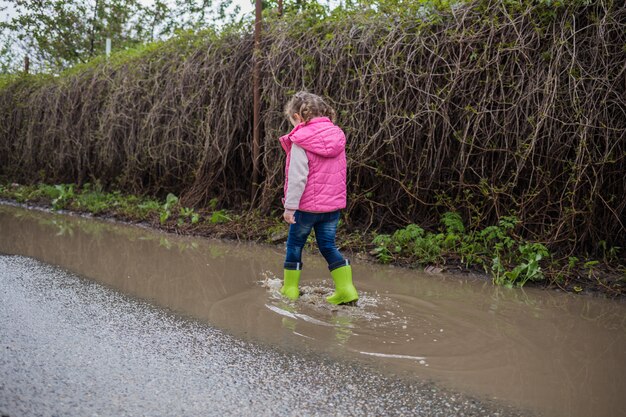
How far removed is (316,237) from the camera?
4.11 m

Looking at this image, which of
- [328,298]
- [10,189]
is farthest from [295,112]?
[10,189]

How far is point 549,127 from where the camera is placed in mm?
5035

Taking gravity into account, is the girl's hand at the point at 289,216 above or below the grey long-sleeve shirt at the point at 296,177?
below

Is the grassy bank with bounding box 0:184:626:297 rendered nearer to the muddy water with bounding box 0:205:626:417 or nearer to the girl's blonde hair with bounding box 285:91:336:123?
the muddy water with bounding box 0:205:626:417

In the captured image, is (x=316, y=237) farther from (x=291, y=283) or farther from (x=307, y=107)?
(x=307, y=107)

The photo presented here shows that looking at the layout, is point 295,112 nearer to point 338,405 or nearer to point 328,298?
point 328,298

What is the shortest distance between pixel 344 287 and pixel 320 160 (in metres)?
0.94

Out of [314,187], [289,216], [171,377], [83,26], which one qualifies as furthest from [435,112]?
[83,26]

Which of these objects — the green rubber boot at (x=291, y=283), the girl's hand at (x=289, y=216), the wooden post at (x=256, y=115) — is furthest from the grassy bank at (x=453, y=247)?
the girl's hand at (x=289, y=216)

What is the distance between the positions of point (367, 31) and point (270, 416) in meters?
4.98

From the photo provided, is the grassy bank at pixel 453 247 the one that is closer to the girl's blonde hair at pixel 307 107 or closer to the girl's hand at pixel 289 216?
the girl's hand at pixel 289 216

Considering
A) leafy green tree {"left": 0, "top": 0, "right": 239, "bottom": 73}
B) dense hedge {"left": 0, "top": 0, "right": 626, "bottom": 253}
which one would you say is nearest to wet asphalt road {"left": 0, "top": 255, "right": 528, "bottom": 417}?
dense hedge {"left": 0, "top": 0, "right": 626, "bottom": 253}

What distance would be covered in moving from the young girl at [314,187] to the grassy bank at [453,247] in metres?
1.43

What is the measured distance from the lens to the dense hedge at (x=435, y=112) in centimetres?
491
